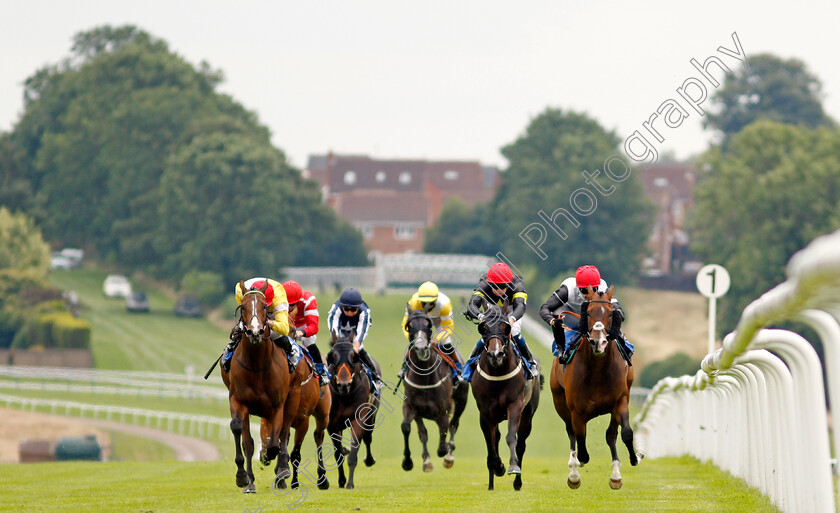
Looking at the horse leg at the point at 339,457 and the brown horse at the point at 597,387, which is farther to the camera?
the horse leg at the point at 339,457

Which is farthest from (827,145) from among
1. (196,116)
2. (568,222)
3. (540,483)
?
(540,483)

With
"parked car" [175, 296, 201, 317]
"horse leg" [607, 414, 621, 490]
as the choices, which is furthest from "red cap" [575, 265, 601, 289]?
"parked car" [175, 296, 201, 317]

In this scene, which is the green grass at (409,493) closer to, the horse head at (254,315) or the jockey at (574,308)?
the jockey at (574,308)

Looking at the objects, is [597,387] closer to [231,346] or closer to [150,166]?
[231,346]

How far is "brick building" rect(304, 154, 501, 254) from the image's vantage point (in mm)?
90875

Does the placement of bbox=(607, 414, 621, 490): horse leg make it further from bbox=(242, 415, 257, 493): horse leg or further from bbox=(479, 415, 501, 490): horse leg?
bbox=(242, 415, 257, 493): horse leg

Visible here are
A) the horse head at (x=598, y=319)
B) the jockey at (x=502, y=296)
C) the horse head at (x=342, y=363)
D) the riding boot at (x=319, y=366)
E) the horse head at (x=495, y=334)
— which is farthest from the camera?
the riding boot at (x=319, y=366)

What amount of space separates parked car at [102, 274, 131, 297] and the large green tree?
3.65 ft

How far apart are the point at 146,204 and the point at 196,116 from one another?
236 inches

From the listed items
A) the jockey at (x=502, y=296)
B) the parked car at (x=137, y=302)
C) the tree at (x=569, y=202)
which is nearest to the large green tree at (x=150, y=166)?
the parked car at (x=137, y=302)

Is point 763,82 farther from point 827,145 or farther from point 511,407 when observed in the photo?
point 511,407

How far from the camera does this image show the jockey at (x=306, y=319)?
11984 millimetres

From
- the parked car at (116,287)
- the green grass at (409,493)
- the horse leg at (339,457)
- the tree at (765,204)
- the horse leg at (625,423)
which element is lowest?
the green grass at (409,493)

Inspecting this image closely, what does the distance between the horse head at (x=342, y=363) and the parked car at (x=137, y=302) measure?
4732 centimetres
